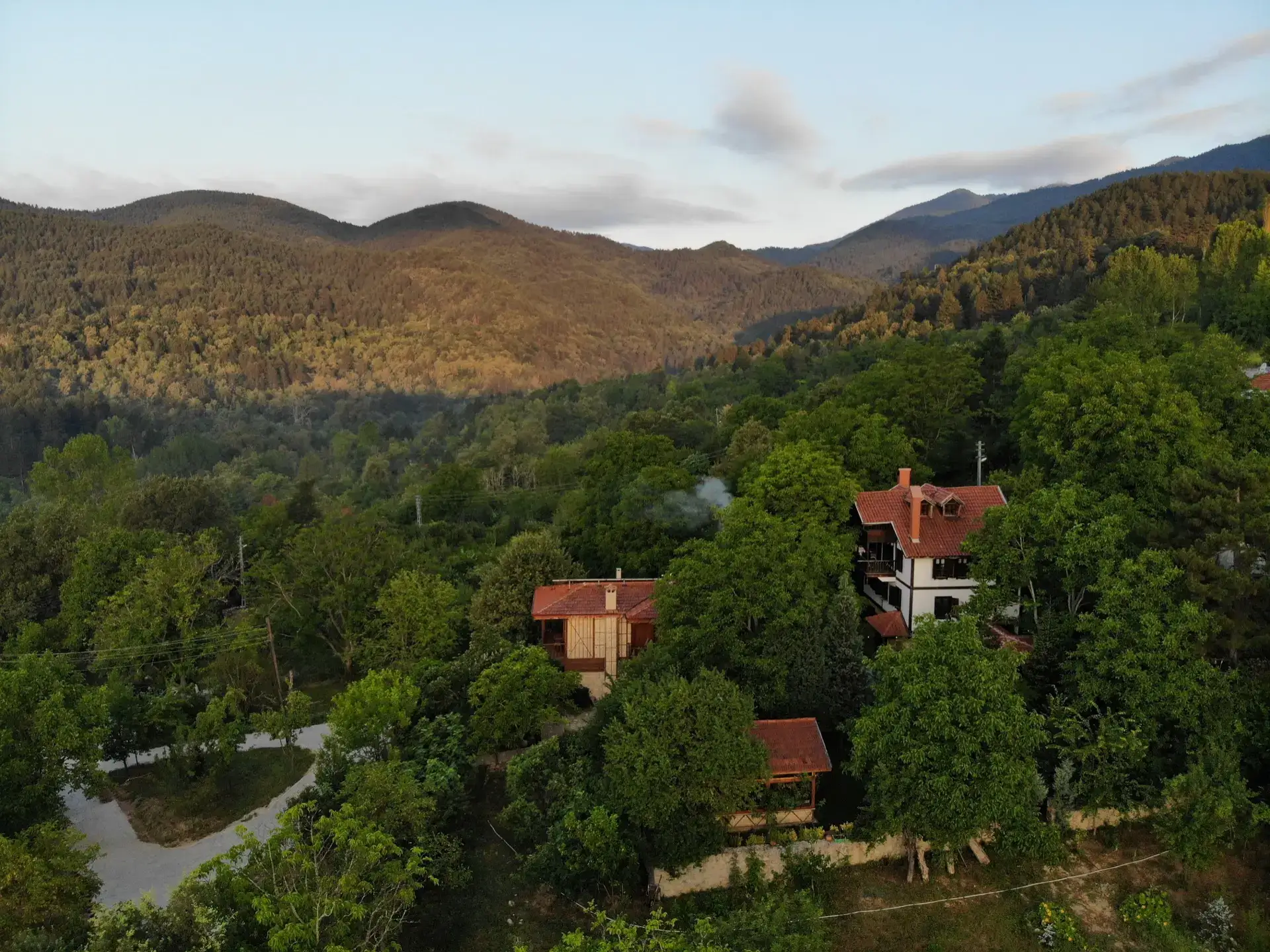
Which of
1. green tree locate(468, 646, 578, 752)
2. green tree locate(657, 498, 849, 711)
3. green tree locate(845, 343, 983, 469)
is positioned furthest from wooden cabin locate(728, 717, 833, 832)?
green tree locate(845, 343, 983, 469)

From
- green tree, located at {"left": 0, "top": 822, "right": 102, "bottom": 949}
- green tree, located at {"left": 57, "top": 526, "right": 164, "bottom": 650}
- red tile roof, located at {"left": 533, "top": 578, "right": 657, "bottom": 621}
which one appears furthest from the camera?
green tree, located at {"left": 57, "top": 526, "right": 164, "bottom": 650}

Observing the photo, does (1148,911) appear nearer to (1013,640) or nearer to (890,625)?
(1013,640)

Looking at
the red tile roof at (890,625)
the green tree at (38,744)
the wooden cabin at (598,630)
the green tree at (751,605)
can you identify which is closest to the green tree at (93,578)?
the green tree at (38,744)

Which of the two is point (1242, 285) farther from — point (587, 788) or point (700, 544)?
point (587, 788)

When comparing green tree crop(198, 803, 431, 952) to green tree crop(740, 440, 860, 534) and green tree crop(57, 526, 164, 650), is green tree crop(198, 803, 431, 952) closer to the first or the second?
green tree crop(740, 440, 860, 534)

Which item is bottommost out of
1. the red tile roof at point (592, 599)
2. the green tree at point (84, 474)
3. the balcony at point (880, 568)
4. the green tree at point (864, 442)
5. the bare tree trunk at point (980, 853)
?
the bare tree trunk at point (980, 853)

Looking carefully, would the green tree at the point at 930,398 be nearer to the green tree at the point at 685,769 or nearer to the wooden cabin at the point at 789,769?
the wooden cabin at the point at 789,769

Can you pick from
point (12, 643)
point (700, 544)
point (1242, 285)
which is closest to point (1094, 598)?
point (700, 544)
